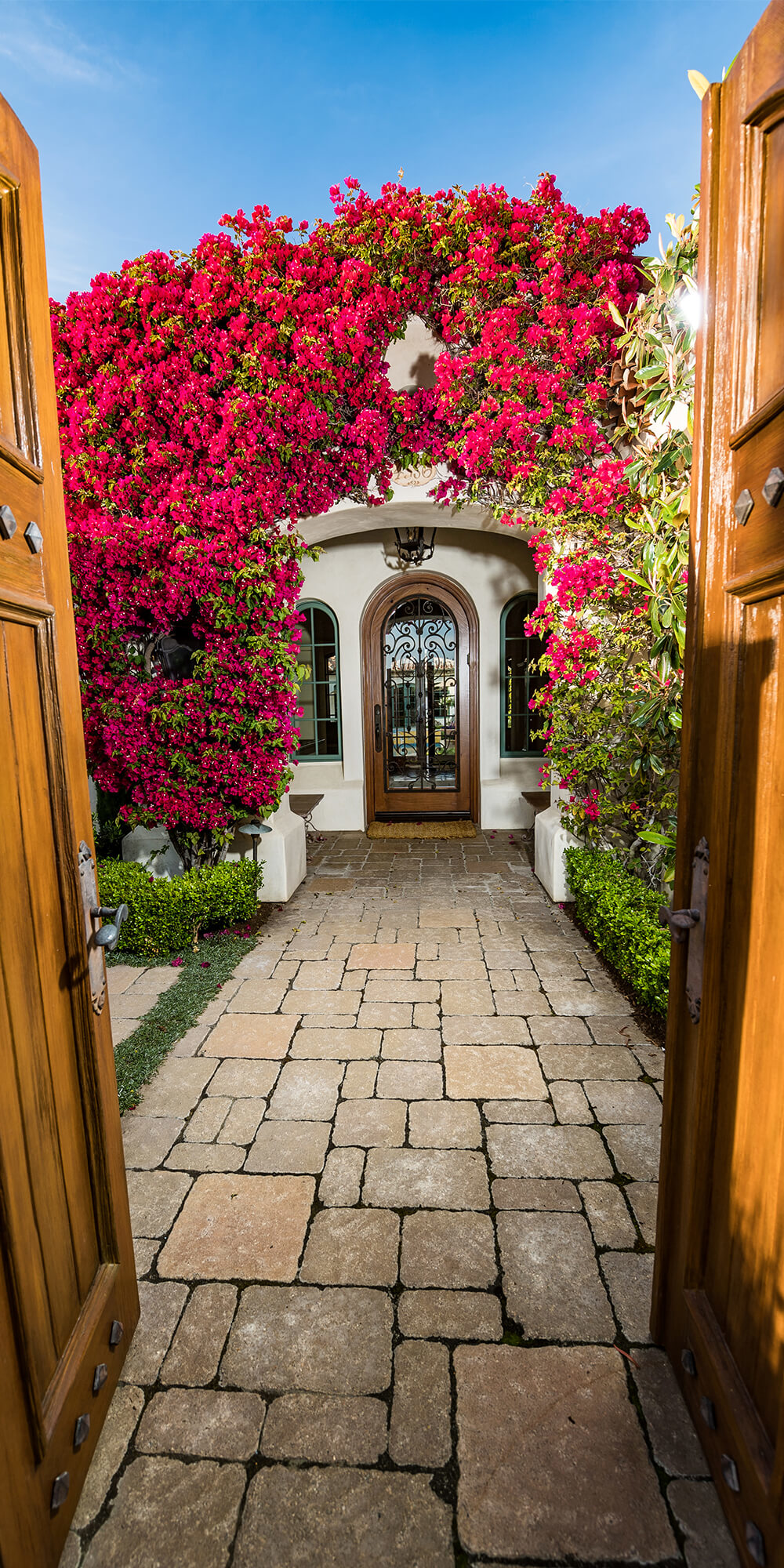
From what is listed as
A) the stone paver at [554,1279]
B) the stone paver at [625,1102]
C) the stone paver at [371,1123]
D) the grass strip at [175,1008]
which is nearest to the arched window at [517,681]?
the grass strip at [175,1008]

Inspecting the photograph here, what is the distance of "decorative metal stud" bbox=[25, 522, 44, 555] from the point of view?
4.50 feet

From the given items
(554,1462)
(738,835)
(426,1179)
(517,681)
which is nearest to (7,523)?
(738,835)

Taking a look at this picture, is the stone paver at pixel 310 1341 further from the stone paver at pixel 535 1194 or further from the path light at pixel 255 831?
the path light at pixel 255 831

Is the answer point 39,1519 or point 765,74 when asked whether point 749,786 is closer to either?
point 765,74

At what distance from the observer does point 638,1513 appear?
1451mm

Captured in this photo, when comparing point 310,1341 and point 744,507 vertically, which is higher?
point 744,507

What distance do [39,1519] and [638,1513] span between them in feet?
3.89

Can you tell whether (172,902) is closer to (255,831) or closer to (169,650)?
(255,831)

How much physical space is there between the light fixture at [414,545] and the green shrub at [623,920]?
374cm

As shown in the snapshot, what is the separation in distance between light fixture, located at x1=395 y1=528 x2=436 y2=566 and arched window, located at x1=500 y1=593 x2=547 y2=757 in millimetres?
1085

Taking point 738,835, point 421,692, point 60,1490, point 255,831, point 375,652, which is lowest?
→ point 60,1490

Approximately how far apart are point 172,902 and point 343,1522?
3.41 meters

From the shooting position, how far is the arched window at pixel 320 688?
7.88 meters

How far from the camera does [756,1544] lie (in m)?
1.19
